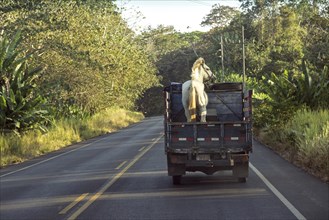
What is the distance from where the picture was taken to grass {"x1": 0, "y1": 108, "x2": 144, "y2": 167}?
1977 centimetres

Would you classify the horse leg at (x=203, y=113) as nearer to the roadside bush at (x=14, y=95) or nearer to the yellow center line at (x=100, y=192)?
the yellow center line at (x=100, y=192)

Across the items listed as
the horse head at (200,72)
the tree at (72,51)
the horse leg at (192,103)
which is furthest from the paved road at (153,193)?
the tree at (72,51)

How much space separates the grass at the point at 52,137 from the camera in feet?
64.8

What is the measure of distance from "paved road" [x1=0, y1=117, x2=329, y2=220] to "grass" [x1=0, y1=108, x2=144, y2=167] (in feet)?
14.0

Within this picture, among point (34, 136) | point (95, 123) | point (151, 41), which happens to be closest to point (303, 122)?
point (34, 136)

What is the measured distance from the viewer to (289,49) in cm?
5700

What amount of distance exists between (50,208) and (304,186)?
5.40 m

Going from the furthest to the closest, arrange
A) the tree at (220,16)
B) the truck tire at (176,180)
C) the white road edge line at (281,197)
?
the tree at (220,16), the truck tire at (176,180), the white road edge line at (281,197)

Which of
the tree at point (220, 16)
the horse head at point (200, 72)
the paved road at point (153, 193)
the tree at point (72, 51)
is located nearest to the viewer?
the paved road at point (153, 193)

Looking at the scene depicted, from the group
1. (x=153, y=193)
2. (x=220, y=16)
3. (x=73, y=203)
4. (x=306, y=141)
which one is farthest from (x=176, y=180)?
(x=220, y=16)

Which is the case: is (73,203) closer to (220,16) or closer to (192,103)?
(192,103)

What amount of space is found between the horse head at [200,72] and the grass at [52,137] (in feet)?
31.7

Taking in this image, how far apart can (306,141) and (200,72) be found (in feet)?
14.6

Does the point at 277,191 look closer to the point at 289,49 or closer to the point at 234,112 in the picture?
the point at 234,112
